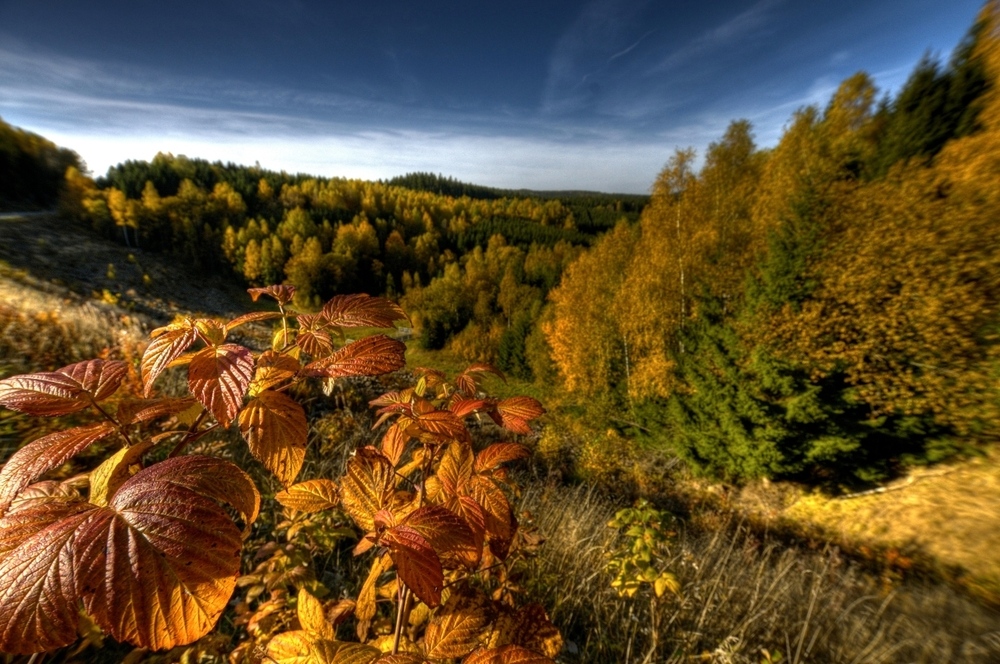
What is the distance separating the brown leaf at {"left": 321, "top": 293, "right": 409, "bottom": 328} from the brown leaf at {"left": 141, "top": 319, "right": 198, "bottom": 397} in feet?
0.97

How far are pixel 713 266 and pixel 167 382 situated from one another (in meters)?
15.1

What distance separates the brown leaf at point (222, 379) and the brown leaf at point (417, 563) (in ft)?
1.49

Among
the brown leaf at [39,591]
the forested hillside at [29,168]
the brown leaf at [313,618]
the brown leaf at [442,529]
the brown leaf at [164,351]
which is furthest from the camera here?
the forested hillside at [29,168]

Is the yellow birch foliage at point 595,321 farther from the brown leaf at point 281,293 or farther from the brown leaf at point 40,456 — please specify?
the brown leaf at point 40,456

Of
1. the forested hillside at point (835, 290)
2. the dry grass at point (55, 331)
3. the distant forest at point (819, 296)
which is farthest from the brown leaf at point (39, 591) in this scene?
the forested hillside at point (835, 290)

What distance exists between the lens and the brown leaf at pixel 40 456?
69 centimetres

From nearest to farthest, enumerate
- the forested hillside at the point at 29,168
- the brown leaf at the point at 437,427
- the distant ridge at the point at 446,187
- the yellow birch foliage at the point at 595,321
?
the brown leaf at the point at 437,427 → the yellow birch foliage at the point at 595,321 → the forested hillside at the point at 29,168 → the distant ridge at the point at 446,187

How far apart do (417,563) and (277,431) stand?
43cm

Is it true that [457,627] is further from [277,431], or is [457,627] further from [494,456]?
[277,431]

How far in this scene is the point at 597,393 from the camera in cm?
1705

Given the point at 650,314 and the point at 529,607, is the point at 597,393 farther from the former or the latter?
the point at 529,607

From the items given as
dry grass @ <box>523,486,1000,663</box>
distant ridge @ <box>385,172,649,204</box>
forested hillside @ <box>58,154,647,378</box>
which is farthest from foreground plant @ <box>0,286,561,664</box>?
distant ridge @ <box>385,172,649,204</box>

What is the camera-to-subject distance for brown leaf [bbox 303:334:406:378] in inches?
35.6

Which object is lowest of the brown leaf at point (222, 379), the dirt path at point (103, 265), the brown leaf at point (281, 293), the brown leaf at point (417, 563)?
the dirt path at point (103, 265)
